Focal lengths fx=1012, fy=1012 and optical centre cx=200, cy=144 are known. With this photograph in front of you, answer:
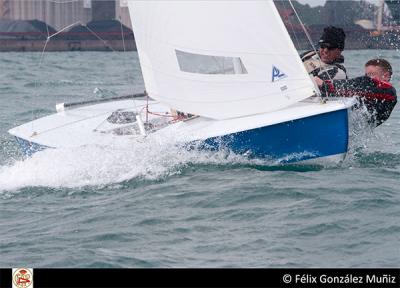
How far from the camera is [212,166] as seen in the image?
26.9 feet

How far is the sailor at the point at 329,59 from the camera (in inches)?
340

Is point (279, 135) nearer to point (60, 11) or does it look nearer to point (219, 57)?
point (219, 57)

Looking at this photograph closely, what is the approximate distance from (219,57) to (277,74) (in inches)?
20.3

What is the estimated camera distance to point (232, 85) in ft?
27.2

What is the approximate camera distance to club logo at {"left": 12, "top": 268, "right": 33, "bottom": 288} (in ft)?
17.2

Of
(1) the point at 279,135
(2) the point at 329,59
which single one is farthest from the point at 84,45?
(1) the point at 279,135

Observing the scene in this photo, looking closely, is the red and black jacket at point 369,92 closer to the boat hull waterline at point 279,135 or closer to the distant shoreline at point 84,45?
the boat hull waterline at point 279,135

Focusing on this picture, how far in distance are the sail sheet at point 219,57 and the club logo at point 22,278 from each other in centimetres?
326

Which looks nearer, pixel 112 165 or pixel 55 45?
pixel 112 165

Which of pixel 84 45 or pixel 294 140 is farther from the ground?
pixel 294 140

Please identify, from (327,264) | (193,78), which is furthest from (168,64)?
(327,264)

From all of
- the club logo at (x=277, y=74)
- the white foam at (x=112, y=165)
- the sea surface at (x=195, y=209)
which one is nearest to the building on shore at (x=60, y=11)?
the sea surface at (x=195, y=209)

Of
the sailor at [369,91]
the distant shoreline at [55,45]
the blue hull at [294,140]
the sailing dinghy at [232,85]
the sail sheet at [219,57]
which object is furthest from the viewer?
the distant shoreline at [55,45]

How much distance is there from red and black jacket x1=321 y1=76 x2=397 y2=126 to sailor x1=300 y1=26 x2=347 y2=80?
0.57 feet
